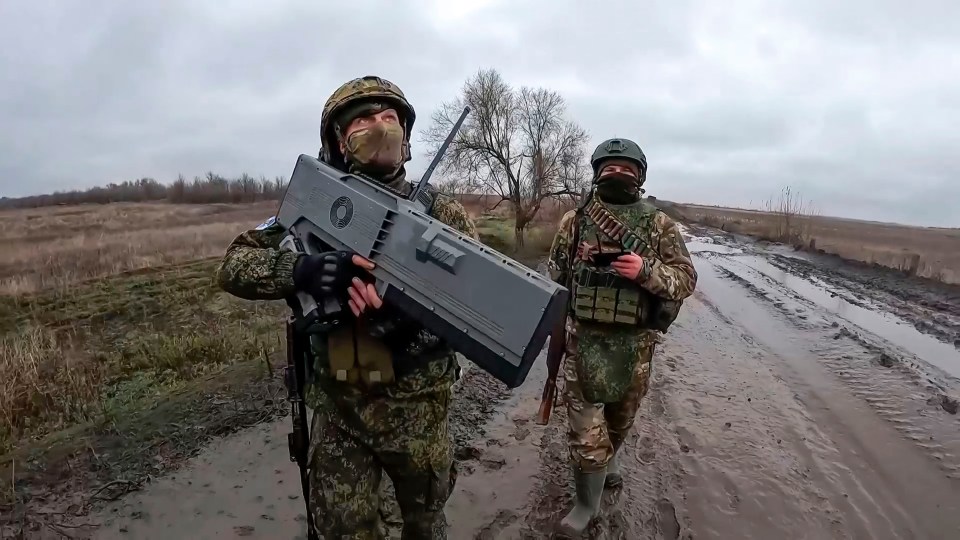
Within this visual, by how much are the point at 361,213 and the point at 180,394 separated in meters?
4.21

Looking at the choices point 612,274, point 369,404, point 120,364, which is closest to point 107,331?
point 120,364

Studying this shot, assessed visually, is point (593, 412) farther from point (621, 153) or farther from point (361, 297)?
point (361, 297)

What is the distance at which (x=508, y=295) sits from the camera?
1.96 meters

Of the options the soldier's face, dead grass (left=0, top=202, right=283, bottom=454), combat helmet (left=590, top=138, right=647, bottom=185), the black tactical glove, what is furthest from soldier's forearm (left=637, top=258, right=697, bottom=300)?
dead grass (left=0, top=202, right=283, bottom=454)

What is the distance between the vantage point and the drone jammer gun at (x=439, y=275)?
6.31 ft

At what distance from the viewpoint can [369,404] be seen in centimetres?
228

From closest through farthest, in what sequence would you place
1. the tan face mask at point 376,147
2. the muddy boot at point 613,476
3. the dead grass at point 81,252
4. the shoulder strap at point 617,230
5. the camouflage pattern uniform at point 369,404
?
the camouflage pattern uniform at point 369,404
the tan face mask at point 376,147
the shoulder strap at point 617,230
the muddy boot at point 613,476
the dead grass at point 81,252

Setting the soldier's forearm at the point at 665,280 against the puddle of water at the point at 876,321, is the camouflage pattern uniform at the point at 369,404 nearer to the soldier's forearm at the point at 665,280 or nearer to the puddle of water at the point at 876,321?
the soldier's forearm at the point at 665,280

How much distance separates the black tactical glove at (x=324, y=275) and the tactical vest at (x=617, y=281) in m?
1.72

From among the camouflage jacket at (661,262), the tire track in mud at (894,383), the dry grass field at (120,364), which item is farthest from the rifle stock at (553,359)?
the tire track in mud at (894,383)

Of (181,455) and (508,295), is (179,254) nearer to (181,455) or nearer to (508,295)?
(181,455)

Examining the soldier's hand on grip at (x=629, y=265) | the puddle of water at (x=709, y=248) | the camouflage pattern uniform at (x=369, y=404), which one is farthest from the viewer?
the puddle of water at (x=709, y=248)

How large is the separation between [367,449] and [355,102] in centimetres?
144

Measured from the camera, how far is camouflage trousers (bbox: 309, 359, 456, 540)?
7.48 ft
